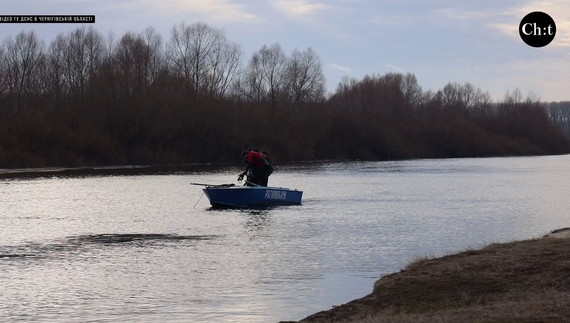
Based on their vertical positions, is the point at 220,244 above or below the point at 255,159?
below

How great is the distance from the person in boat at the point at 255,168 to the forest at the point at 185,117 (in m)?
37.5

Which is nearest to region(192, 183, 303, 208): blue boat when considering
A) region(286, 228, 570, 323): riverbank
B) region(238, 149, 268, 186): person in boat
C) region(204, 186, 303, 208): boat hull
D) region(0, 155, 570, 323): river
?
region(204, 186, 303, 208): boat hull

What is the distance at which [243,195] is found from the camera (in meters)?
31.3

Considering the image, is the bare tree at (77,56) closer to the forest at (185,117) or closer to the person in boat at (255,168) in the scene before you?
the forest at (185,117)

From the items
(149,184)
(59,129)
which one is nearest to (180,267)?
(149,184)

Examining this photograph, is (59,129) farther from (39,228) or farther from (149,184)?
(39,228)

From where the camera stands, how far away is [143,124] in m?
76.1

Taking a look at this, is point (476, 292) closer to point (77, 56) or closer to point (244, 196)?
point (244, 196)

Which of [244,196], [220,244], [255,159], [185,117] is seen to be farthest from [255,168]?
[185,117]

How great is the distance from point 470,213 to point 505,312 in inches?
797

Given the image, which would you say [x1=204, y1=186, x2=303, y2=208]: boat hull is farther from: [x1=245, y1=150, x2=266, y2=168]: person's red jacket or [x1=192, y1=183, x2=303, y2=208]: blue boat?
[x1=245, y1=150, x2=266, y2=168]: person's red jacket

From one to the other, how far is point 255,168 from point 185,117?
1914 inches

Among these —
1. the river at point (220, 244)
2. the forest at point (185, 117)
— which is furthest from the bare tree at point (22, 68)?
the river at point (220, 244)

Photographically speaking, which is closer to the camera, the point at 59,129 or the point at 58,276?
the point at 58,276
